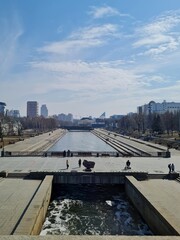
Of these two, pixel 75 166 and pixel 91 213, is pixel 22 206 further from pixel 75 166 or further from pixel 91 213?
pixel 75 166

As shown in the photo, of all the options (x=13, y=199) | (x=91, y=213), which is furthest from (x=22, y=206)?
(x=91, y=213)

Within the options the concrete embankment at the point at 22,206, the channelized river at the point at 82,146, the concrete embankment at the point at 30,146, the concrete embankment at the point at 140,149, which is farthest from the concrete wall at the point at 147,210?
the channelized river at the point at 82,146

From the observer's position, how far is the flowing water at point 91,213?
53.6 ft

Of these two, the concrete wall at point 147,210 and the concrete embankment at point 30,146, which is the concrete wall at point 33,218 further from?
the concrete embankment at point 30,146

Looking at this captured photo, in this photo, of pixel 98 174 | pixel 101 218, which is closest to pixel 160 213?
pixel 101 218

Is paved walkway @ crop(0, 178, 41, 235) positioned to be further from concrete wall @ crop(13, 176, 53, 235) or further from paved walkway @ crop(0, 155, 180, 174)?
paved walkway @ crop(0, 155, 180, 174)

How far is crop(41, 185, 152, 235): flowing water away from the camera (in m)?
16.3

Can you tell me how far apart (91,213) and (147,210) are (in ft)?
11.0

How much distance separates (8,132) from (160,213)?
77.8 m

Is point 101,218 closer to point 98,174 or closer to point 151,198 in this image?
point 151,198

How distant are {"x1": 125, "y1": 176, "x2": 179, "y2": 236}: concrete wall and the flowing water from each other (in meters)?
0.37

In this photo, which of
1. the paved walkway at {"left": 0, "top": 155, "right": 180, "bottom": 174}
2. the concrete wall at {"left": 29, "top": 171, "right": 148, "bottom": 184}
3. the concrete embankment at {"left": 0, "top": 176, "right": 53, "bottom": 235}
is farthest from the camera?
the paved walkway at {"left": 0, "top": 155, "right": 180, "bottom": 174}

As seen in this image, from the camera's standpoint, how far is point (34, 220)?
1429 centimetres

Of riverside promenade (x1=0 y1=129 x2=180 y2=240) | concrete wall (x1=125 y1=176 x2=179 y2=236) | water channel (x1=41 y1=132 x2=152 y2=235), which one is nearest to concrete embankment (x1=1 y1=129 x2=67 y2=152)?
riverside promenade (x1=0 y1=129 x2=180 y2=240)
